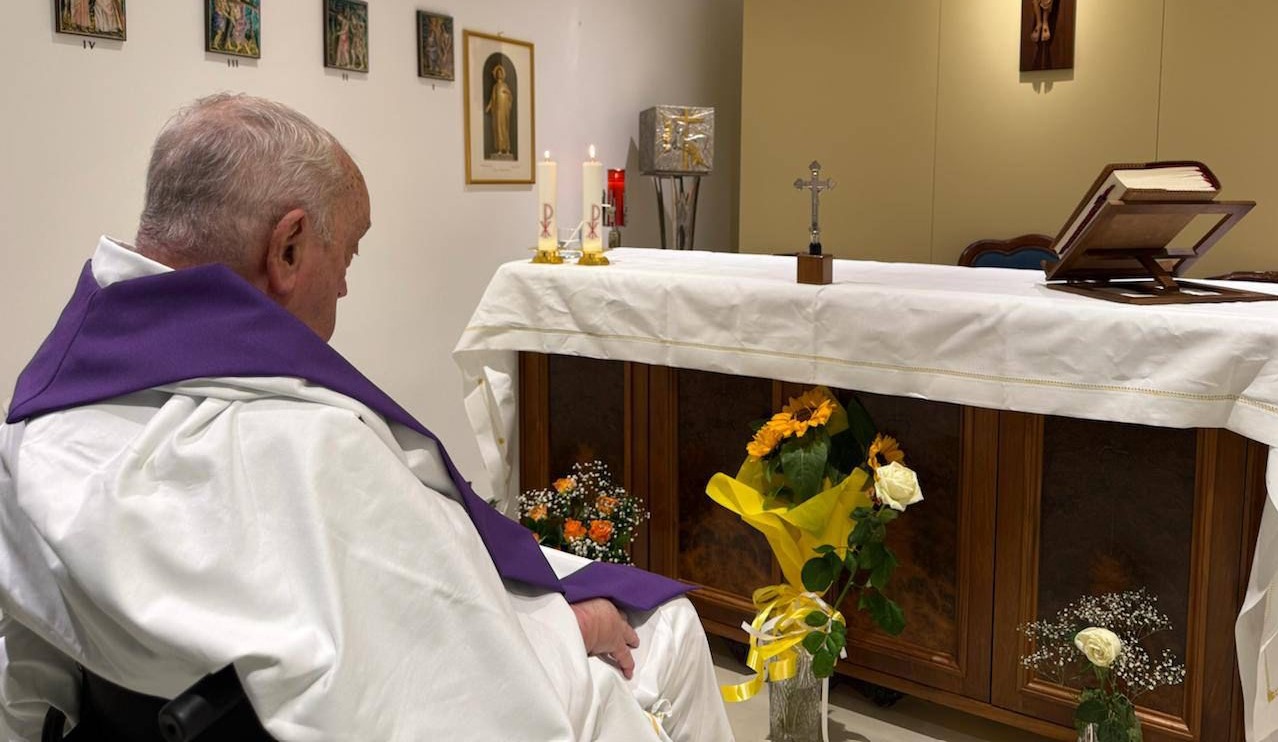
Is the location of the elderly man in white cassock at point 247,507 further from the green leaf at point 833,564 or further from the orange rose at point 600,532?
the orange rose at point 600,532

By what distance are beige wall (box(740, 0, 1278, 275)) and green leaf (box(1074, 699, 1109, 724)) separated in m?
2.97

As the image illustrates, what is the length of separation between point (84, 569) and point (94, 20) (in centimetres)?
244

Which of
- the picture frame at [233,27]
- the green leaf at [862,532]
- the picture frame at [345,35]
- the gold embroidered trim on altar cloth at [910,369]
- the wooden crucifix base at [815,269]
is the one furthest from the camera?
the picture frame at [345,35]

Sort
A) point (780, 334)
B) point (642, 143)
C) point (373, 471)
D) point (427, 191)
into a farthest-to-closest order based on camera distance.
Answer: point (642, 143), point (427, 191), point (780, 334), point (373, 471)

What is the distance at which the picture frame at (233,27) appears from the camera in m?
3.42

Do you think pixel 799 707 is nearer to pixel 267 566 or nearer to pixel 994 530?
pixel 994 530

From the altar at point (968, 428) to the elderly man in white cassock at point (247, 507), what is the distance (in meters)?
1.21

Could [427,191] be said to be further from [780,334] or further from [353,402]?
[353,402]

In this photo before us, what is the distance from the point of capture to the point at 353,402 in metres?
1.35

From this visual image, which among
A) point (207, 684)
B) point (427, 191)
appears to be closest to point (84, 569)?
point (207, 684)

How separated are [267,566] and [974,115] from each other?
14.9 ft

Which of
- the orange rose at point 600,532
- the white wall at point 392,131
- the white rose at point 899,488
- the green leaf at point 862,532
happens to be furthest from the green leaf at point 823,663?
the white wall at point 392,131

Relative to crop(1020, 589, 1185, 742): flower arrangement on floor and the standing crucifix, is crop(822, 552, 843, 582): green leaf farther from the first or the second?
the standing crucifix

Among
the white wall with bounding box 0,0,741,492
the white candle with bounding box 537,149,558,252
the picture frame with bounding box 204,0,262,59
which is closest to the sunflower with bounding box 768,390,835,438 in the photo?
the white candle with bounding box 537,149,558,252
